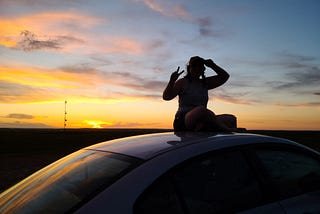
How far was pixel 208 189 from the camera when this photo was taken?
2.71m

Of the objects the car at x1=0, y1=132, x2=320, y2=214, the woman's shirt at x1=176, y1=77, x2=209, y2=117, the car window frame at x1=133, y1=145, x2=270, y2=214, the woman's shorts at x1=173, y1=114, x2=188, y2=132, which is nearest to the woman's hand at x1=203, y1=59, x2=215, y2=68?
the woman's shirt at x1=176, y1=77, x2=209, y2=117

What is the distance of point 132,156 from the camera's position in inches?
105

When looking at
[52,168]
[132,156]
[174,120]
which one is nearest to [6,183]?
[174,120]

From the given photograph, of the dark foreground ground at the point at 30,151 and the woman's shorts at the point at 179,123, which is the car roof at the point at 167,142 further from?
the dark foreground ground at the point at 30,151

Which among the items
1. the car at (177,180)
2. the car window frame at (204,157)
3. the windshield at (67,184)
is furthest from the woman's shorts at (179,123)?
the windshield at (67,184)

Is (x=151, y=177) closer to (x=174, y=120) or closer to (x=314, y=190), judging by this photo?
(x=314, y=190)

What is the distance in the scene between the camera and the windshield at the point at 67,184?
240 cm

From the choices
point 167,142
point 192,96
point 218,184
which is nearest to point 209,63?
point 192,96

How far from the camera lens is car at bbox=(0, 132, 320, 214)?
2.37 metres

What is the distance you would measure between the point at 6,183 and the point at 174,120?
7844mm

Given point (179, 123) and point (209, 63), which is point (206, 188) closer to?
point (179, 123)

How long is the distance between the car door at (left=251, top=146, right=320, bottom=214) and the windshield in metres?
1.16

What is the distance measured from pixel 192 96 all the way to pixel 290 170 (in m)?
2.00

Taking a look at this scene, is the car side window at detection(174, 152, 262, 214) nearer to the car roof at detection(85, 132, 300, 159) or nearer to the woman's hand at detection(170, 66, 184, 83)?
the car roof at detection(85, 132, 300, 159)
